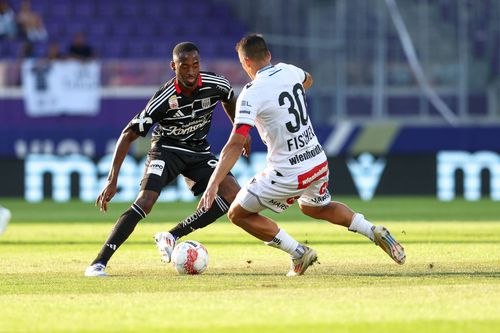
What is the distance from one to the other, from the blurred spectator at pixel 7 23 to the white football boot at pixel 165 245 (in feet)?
56.0

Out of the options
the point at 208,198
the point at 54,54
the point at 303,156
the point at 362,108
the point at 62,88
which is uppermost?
the point at 303,156

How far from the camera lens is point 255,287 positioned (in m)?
8.79

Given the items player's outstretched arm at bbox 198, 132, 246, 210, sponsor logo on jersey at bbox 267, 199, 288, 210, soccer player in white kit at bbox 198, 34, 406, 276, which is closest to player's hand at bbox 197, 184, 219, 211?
player's outstretched arm at bbox 198, 132, 246, 210

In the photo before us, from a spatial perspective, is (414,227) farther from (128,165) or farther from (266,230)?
(128,165)

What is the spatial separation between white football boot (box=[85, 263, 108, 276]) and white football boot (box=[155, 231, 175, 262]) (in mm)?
859

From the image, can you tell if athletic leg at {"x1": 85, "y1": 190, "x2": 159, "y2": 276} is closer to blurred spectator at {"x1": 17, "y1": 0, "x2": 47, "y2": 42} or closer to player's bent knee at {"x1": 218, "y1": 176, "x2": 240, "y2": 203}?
player's bent knee at {"x1": 218, "y1": 176, "x2": 240, "y2": 203}

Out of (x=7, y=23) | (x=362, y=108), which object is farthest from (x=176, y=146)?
(x=7, y=23)

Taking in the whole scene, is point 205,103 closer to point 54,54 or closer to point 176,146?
point 176,146

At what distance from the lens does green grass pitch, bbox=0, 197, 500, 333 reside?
7020 millimetres

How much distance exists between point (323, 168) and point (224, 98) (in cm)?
147

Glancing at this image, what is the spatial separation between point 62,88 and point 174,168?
13.9 meters

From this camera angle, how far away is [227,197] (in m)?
10.9

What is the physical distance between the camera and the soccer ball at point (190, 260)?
32.4 ft

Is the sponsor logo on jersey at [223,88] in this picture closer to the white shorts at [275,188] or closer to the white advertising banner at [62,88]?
the white shorts at [275,188]
